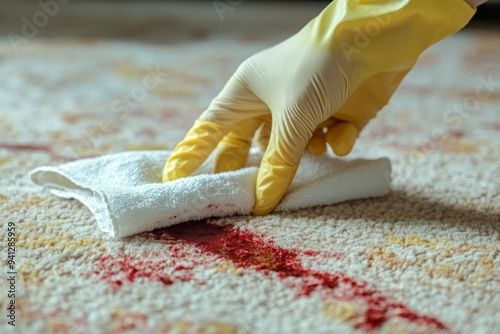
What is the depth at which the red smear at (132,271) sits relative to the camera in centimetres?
65

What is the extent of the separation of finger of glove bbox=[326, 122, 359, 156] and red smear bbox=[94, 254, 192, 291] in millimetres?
298

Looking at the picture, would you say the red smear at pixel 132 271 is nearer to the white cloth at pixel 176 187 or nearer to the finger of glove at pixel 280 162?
the white cloth at pixel 176 187

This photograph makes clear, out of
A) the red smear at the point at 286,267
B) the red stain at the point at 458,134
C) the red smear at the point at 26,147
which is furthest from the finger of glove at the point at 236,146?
the red stain at the point at 458,134

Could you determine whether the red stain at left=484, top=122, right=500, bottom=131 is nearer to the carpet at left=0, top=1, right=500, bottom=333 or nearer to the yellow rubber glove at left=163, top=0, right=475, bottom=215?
the carpet at left=0, top=1, right=500, bottom=333

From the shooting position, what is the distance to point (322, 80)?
0.78 m

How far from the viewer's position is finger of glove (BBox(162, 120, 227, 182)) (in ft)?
2.78

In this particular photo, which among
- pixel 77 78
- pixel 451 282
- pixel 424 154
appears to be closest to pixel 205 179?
pixel 451 282

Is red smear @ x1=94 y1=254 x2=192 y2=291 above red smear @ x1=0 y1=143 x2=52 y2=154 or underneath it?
underneath

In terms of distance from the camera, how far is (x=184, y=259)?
698 mm

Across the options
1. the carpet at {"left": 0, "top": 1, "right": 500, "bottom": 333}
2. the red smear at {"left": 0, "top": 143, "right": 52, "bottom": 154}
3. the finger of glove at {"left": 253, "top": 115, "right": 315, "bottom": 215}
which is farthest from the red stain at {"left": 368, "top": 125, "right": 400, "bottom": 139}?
the red smear at {"left": 0, "top": 143, "right": 52, "bottom": 154}

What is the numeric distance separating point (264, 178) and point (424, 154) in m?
0.41

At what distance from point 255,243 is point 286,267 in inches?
2.7

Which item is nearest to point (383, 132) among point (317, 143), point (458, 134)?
point (458, 134)

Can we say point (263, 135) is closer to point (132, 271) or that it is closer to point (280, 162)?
point (280, 162)
